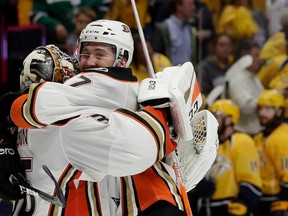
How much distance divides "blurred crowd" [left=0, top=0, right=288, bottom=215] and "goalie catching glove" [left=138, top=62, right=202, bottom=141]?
7.82 feet

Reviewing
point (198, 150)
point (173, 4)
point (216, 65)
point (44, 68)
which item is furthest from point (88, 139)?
point (173, 4)

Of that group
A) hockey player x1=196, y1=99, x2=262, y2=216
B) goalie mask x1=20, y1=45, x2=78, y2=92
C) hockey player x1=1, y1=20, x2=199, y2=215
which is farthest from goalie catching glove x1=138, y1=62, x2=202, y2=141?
hockey player x1=196, y1=99, x2=262, y2=216

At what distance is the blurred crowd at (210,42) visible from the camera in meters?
5.85

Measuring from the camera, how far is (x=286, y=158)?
570 centimetres

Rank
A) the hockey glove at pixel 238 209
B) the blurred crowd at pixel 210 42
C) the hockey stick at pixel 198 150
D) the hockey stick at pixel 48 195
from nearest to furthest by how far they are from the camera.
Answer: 1. the hockey stick at pixel 48 195
2. the hockey stick at pixel 198 150
3. the hockey glove at pixel 238 209
4. the blurred crowd at pixel 210 42

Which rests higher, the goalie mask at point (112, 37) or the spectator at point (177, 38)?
the goalie mask at point (112, 37)

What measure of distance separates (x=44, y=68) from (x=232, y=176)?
104 inches

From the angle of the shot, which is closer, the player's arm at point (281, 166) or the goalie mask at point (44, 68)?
the goalie mask at point (44, 68)

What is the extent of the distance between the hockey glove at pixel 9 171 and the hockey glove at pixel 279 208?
276 centimetres

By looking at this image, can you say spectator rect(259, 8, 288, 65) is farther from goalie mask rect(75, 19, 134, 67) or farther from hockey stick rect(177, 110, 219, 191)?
goalie mask rect(75, 19, 134, 67)

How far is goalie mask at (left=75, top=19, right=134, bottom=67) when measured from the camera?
3248 mm

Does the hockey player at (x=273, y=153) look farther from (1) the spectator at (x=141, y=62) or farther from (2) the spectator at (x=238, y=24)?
(1) the spectator at (x=141, y=62)

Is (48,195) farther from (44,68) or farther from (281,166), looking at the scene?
(281,166)

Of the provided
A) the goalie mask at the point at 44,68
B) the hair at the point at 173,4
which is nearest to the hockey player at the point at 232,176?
the hair at the point at 173,4
